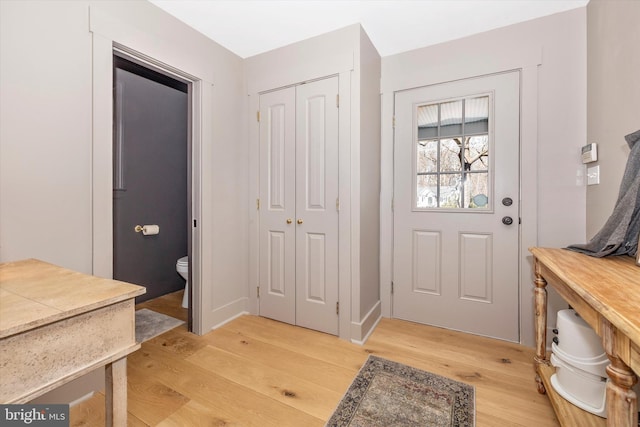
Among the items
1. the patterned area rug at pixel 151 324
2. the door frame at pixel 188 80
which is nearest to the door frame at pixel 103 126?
the door frame at pixel 188 80

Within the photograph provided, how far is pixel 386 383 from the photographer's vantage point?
1678mm

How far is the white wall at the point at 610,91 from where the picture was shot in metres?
1.48

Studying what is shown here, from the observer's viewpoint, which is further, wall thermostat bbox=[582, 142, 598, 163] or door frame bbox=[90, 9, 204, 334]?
wall thermostat bbox=[582, 142, 598, 163]

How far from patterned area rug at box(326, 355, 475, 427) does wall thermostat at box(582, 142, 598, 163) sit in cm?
160

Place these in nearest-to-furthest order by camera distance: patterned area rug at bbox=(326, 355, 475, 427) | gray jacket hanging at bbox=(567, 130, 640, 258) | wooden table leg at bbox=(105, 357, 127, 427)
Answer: wooden table leg at bbox=(105, 357, 127, 427), gray jacket hanging at bbox=(567, 130, 640, 258), patterned area rug at bbox=(326, 355, 475, 427)

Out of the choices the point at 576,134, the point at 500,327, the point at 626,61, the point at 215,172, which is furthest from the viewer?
the point at 215,172

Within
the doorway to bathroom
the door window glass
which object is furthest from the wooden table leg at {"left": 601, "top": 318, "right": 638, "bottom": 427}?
the doorway to bathroom

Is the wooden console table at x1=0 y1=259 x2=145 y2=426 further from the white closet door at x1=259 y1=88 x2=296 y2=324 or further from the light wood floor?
the white closet door at x1=259 y1=88 x2=296 y2=324

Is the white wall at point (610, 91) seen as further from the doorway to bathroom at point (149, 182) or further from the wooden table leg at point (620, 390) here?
the doorway to bathroom at point (149, 182)

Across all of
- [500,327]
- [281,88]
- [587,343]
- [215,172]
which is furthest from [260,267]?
[587,343]

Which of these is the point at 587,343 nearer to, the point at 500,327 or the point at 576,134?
the point at 500,327

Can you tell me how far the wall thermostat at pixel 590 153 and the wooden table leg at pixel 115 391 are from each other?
2.67m

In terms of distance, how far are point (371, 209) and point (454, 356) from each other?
1.21 m

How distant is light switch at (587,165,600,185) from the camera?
180 cm
